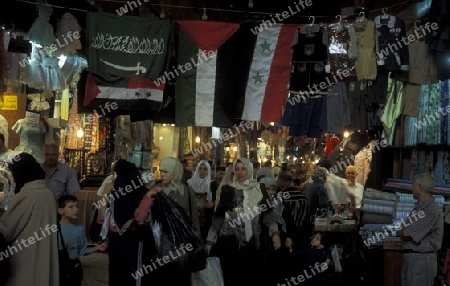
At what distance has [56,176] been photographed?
804cm

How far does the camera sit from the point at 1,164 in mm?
8258

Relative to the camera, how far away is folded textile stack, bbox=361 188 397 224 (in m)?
8.55

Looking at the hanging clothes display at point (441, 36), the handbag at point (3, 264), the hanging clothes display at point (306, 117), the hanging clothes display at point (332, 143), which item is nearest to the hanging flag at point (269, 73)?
the hanging clothes display at point (441, 36)

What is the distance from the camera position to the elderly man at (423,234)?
6852mm

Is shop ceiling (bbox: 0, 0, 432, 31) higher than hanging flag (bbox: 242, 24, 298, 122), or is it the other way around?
shop ceiling (bbox: 0, 0, 432, 31)

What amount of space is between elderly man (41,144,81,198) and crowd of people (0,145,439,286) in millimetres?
14

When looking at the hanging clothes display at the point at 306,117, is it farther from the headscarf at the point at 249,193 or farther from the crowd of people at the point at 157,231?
the headscarf at the point at 249,193

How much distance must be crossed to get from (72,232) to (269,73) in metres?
3.37

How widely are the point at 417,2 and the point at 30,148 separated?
710 centimetres

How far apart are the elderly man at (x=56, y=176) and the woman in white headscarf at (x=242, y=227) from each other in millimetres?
2219

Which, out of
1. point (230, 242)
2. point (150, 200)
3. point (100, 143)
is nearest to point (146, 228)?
point (150, 200)

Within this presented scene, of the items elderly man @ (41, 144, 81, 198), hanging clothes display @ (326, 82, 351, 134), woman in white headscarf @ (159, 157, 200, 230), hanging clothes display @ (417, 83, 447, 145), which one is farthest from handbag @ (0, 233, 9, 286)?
hanging clothes display @ (326, 82, 351, 134)

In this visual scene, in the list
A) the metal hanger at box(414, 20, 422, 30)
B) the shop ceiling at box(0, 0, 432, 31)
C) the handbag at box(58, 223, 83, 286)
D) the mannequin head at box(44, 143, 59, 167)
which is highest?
the shop ceiling at box(0, 0, 432, 31)

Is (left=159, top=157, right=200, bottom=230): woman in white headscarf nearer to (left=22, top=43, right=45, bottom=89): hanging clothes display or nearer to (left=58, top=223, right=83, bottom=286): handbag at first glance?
(left=58, top=223, right=83, bottom=286): handbag
